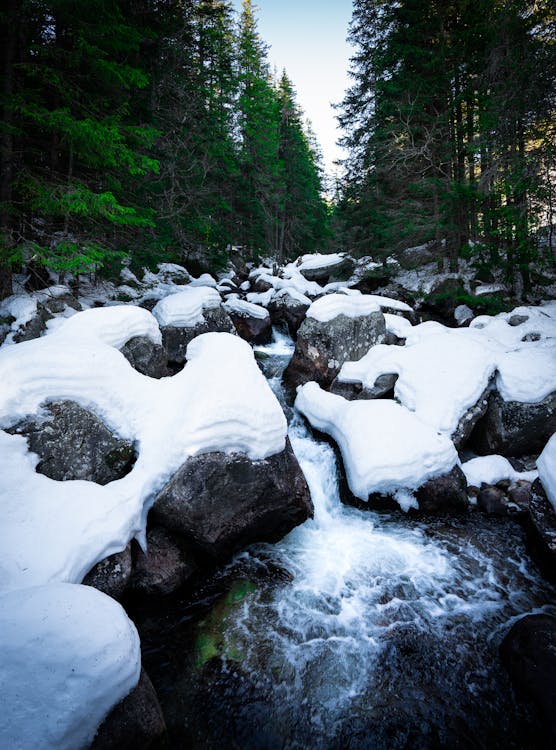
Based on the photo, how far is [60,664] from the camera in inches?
81.7

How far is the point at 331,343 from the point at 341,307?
45.6 inches

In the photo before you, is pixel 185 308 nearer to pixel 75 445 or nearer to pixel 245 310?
pixel 245 310

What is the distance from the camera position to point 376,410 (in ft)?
20.6

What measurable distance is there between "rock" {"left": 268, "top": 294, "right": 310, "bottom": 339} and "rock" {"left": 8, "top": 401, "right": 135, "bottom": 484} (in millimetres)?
10318

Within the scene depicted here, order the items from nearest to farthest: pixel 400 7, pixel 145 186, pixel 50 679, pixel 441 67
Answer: pixel 50 679 → pixel 145 186 → pixel 441 67 → pixel 400 7

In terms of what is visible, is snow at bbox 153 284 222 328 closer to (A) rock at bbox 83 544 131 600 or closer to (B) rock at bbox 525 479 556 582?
(A) rock at bbox 83 544 131 600

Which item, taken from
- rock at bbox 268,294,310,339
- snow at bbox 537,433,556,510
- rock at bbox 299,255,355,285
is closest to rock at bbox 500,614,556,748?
snow at bbox 537,433,556,510

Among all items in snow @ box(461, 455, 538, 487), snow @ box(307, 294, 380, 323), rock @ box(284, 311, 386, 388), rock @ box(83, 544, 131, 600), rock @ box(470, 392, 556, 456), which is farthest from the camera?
snow @ box(307, 294, 380, 323)

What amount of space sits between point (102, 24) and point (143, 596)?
33.9 ft

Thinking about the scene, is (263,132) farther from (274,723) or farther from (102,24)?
(274,723)

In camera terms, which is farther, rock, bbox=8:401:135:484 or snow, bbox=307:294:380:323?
snow, bbox=307:294:380:323

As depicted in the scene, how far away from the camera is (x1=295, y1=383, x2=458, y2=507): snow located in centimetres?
543

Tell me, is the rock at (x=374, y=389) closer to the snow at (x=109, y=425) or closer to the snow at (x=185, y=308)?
the snow at (x=109, y=425)

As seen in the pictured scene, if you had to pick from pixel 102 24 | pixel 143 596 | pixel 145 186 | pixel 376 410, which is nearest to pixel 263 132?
pixel 145 186
